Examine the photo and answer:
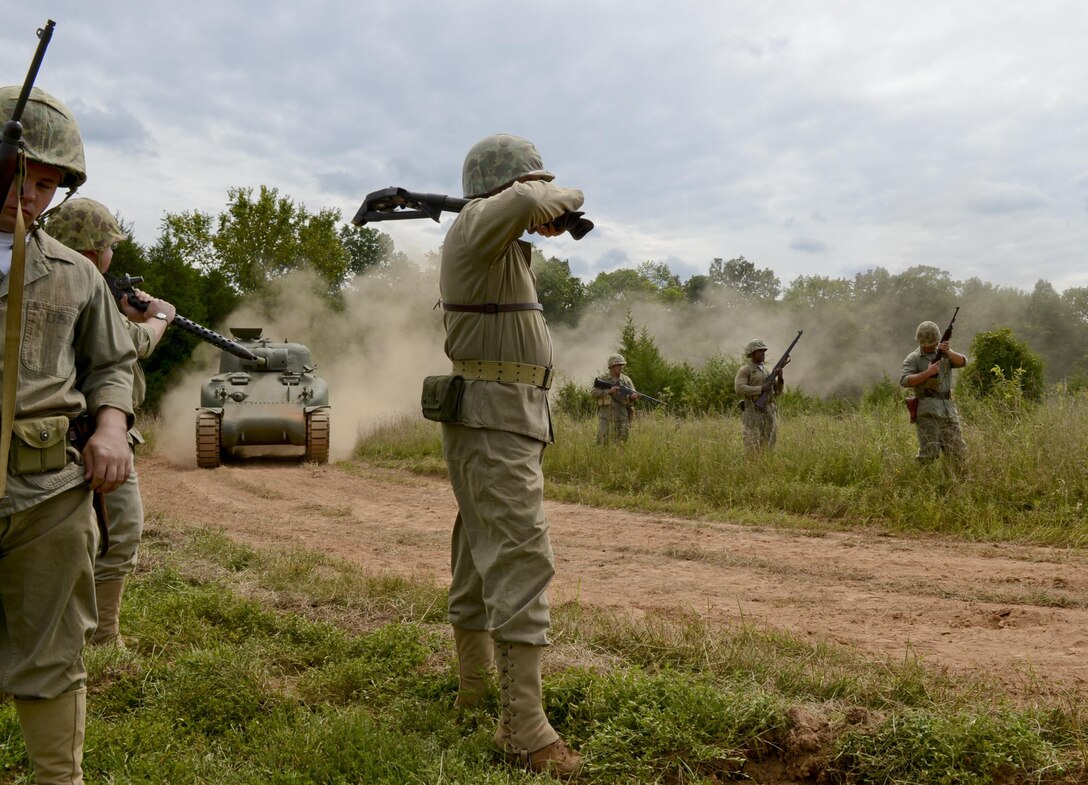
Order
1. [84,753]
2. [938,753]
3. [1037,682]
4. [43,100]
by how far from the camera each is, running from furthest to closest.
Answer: [1037,682]
[84,753]
[938,753]
[43,100]

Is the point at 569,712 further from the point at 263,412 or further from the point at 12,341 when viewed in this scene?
the point at 263,412

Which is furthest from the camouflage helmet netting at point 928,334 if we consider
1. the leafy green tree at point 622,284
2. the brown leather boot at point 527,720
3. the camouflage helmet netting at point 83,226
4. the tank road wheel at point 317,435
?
the leafy green tree at point 622,284

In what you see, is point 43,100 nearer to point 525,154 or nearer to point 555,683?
point 525,154

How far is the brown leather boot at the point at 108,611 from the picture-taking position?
461 centimetres

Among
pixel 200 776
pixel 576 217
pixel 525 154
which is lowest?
pixel 200 776

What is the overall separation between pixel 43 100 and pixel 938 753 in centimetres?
343

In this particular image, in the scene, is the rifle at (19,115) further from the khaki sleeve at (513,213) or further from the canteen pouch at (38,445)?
the khaki sleeve at (513,213)

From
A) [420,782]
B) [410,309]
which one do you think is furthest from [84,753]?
[410,309]

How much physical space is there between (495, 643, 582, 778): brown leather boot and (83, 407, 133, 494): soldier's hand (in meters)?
1.42

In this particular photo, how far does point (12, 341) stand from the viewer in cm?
255

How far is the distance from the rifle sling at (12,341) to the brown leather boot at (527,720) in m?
1.71

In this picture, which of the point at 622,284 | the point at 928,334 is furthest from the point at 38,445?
the point at 622,284

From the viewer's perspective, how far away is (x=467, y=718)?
3705mm

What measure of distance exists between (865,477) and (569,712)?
6962 millimetres
